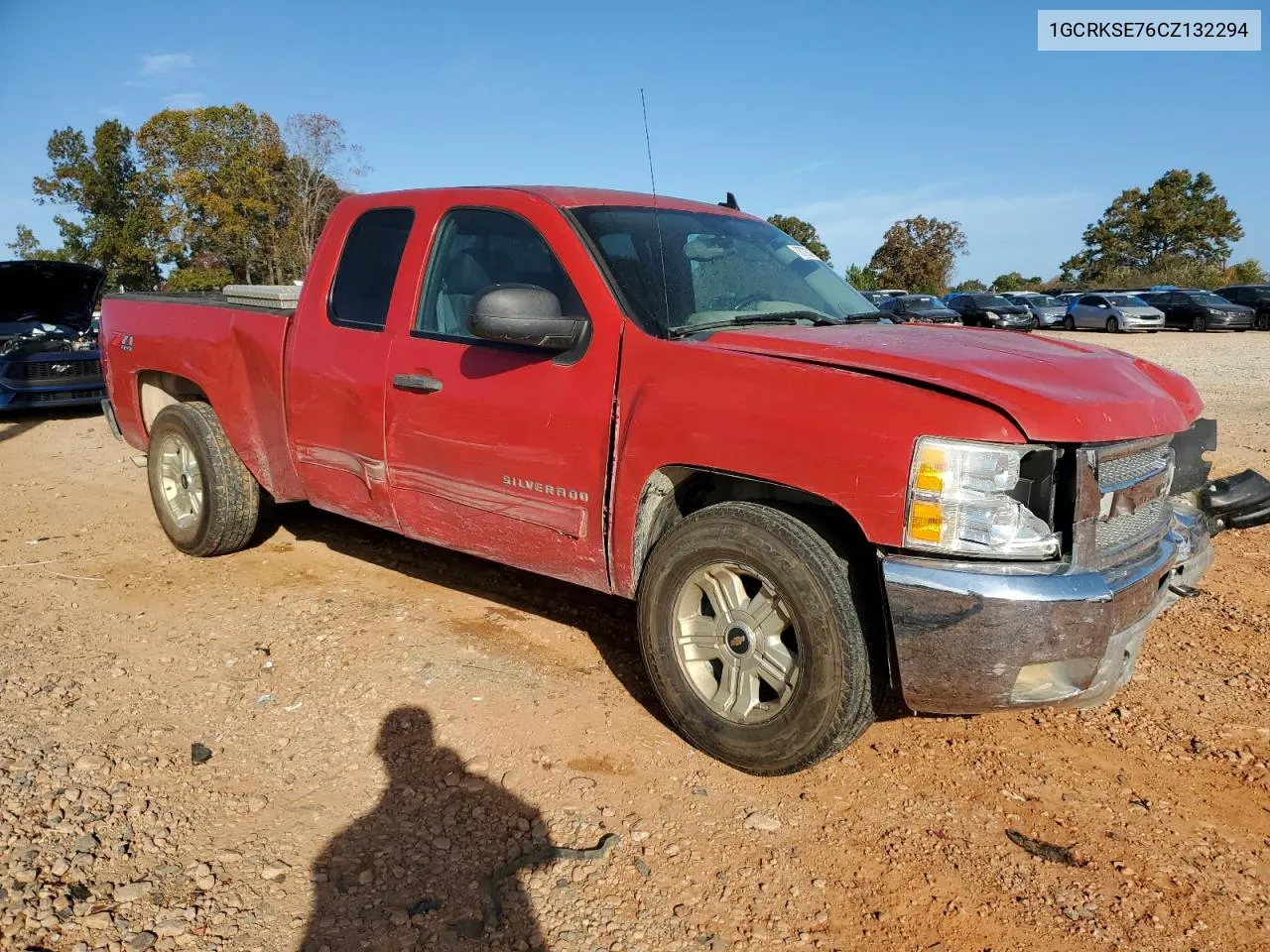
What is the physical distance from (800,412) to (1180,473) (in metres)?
1.87

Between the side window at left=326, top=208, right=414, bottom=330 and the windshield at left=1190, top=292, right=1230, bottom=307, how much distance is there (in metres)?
31.7

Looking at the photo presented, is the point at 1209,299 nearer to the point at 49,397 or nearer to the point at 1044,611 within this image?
the point at 49,397

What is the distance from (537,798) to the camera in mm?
2916

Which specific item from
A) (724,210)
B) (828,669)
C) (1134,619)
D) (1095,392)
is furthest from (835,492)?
(724,210)

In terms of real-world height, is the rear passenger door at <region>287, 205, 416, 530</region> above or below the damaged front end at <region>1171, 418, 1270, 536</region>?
above

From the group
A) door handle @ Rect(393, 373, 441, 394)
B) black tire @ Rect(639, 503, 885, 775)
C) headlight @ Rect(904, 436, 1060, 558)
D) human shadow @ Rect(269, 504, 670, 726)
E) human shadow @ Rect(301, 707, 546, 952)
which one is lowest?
human shadow @ Rect(301, 707, 546, 952)

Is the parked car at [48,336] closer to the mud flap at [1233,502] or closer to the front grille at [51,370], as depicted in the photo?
the front grille at [51,370]

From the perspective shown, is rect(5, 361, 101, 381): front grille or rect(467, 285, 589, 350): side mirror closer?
rect(467, 285, 589, 350): side mirror

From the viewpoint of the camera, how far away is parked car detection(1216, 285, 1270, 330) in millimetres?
29172

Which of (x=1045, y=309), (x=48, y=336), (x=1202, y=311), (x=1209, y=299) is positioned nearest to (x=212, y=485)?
(x=48, y=336)

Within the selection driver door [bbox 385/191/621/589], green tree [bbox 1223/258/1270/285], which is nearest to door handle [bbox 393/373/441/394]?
driver door [bbox 385/191/621/589]

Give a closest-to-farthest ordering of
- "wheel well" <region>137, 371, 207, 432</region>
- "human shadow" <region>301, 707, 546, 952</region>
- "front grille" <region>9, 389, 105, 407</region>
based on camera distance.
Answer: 1. "human shadow" <region>301, 707, 546, 952</region>
2. "wheel well" <region>137, 371, 207, 432</region>
3. "front grille" <region>9, 389, 105, 407</region>

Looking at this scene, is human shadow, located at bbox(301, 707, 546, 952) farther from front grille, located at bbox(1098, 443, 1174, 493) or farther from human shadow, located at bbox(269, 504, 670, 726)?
front grille, located at bbox(1098, 443, 1174, 493)

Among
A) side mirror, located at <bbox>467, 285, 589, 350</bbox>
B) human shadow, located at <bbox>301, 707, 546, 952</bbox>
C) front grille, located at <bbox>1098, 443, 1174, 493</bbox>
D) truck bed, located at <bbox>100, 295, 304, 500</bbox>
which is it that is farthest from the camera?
truck bed, located at <bbox>100, 295, 304, 500</bbox>
